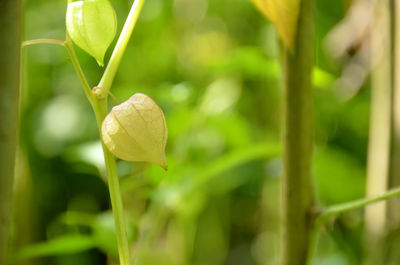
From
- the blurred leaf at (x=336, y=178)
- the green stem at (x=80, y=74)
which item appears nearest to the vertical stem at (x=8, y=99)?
the green stem at (x=80, y=74)

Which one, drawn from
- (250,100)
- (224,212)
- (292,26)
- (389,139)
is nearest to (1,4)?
(292,26)

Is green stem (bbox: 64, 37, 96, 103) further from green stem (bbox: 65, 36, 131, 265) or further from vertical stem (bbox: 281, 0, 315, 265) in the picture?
vertical stem (bbox: 281, 0, 315, 265)

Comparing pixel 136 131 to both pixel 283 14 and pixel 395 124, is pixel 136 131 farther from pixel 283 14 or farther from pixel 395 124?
pixel 395 124

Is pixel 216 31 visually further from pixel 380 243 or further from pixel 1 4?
pixel 1 4

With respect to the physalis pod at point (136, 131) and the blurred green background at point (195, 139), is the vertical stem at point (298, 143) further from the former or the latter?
the blurred green background at point (195, 139)

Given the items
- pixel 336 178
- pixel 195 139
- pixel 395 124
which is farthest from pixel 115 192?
pixel 336 178

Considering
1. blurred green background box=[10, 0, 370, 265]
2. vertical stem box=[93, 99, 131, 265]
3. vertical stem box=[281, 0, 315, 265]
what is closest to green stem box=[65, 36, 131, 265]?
vertical stem box=[93, 99, 131, 265]
